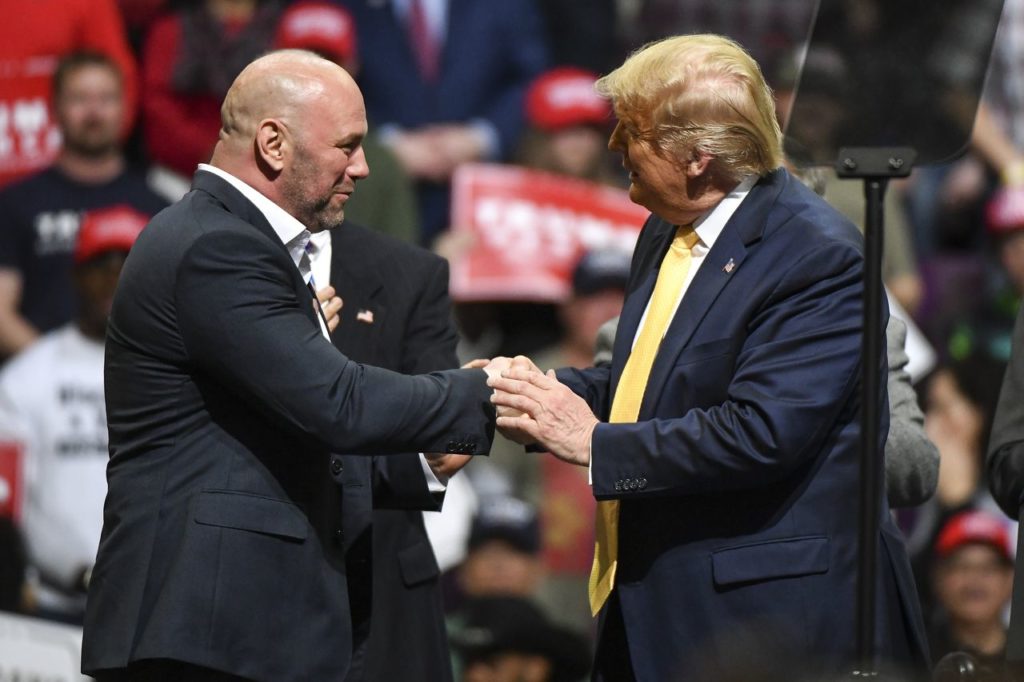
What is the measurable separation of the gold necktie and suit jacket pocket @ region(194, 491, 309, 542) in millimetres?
613

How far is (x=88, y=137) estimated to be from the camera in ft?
21.4

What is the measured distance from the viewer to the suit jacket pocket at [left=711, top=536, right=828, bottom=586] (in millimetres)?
2896

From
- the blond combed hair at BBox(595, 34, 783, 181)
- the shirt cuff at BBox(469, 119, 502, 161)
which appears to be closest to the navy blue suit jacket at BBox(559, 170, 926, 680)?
the blond combed hair at BBox(595, 34, 783, 181)

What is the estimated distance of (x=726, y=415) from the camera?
2.88 meters

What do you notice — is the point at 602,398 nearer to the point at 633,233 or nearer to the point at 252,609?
the point at 252,609

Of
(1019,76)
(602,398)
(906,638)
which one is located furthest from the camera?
(1019,76)

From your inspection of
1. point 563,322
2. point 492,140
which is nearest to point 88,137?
point 492,140

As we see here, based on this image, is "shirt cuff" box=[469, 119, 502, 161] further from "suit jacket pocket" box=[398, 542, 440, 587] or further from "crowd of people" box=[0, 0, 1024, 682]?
"suit jacket pocket" box=[398, 542, 440, 587]

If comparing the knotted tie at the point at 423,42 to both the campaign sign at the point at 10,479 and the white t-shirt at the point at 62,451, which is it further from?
the campaign sign at the point at 10,479

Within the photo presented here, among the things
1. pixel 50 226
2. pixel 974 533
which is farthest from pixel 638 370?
pixel 50 226

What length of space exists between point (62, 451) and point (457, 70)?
216cm

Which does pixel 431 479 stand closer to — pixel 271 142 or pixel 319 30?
pixel 271 142

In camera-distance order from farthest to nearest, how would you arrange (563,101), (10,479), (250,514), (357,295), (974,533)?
1. (10,479)
2. (563,101)
3. (974,533)
4. (357,295)
5. (250,514)

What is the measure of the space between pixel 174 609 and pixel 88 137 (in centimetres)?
415
